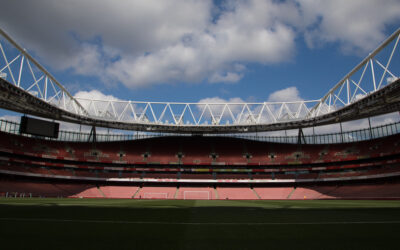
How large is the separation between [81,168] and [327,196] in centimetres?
5251

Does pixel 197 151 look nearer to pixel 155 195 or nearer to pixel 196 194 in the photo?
pixel 196 194

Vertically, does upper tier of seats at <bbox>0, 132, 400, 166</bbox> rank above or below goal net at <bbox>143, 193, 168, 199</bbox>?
above

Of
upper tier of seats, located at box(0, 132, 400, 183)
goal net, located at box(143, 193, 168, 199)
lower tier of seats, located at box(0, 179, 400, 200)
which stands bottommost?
goal net, located at box(143, 193, 168, 199)

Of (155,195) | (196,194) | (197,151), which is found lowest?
(155,195)

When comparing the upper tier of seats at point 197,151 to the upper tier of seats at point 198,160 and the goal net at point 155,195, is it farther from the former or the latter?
the goal net at point 155,195

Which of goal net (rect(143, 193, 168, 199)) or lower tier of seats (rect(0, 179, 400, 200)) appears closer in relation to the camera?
lower tier of seats (rect(0, 179, 400, 200))

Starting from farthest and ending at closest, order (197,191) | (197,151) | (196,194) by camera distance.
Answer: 1. (197,151)
2. (197,191)
3. (196,194)

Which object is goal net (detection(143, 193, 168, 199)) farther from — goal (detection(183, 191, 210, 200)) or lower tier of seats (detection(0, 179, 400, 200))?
goal (detection(183, 191, 210, 200))

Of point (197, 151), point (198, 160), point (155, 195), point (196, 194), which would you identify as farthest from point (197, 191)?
point (197, 151)

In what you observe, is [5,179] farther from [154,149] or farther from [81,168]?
[154,149]

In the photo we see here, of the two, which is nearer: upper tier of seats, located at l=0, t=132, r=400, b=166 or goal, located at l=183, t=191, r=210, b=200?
goal, located at l=183, t=191, r=210, b=200

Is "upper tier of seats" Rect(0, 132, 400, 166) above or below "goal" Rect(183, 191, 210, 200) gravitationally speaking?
above

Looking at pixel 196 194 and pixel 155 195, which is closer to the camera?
pixel 155 195

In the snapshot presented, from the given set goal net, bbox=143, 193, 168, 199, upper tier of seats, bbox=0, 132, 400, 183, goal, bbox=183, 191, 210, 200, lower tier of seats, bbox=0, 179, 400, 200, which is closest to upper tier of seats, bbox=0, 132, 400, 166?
upper tier of seats, bbox=0, 132, 400, 183
